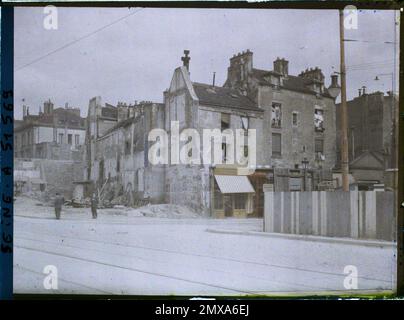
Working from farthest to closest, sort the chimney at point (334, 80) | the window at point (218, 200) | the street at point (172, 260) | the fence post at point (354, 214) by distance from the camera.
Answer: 1. the window at point (218, 200)
2. the chimney at point (334, 80)
3. the fence post at point (354, 214)
4. the street at point (172, 260)

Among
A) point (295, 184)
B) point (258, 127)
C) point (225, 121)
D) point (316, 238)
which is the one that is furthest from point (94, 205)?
point (316, 238)

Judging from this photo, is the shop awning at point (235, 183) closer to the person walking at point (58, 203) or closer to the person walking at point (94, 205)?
the person walking at point (94, 205)

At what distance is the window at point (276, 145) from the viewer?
5.20 metres

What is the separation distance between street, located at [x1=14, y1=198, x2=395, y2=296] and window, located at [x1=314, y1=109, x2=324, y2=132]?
42.8 inches

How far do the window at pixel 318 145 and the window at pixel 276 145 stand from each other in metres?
0.37

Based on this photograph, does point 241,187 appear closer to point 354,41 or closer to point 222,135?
point 222,135

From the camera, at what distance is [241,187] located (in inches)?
207

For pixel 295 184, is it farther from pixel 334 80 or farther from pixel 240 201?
pixel 334 80

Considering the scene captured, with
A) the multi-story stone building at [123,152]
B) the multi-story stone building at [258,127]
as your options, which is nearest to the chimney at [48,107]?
the multi-story stone building at [123,152]

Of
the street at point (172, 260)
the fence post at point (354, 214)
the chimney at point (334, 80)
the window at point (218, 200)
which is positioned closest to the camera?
the street at point (172, 260)

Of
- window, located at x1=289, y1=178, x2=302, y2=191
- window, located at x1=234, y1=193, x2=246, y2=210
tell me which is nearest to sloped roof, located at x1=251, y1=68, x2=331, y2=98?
window, located at x1=289, y1=178, x2=302, y2=191

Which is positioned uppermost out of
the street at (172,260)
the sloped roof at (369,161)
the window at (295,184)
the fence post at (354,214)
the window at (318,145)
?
the window at (318,145)

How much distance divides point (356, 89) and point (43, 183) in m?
3.10

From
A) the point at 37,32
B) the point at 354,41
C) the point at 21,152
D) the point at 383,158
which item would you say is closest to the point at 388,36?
the point at 354,41
